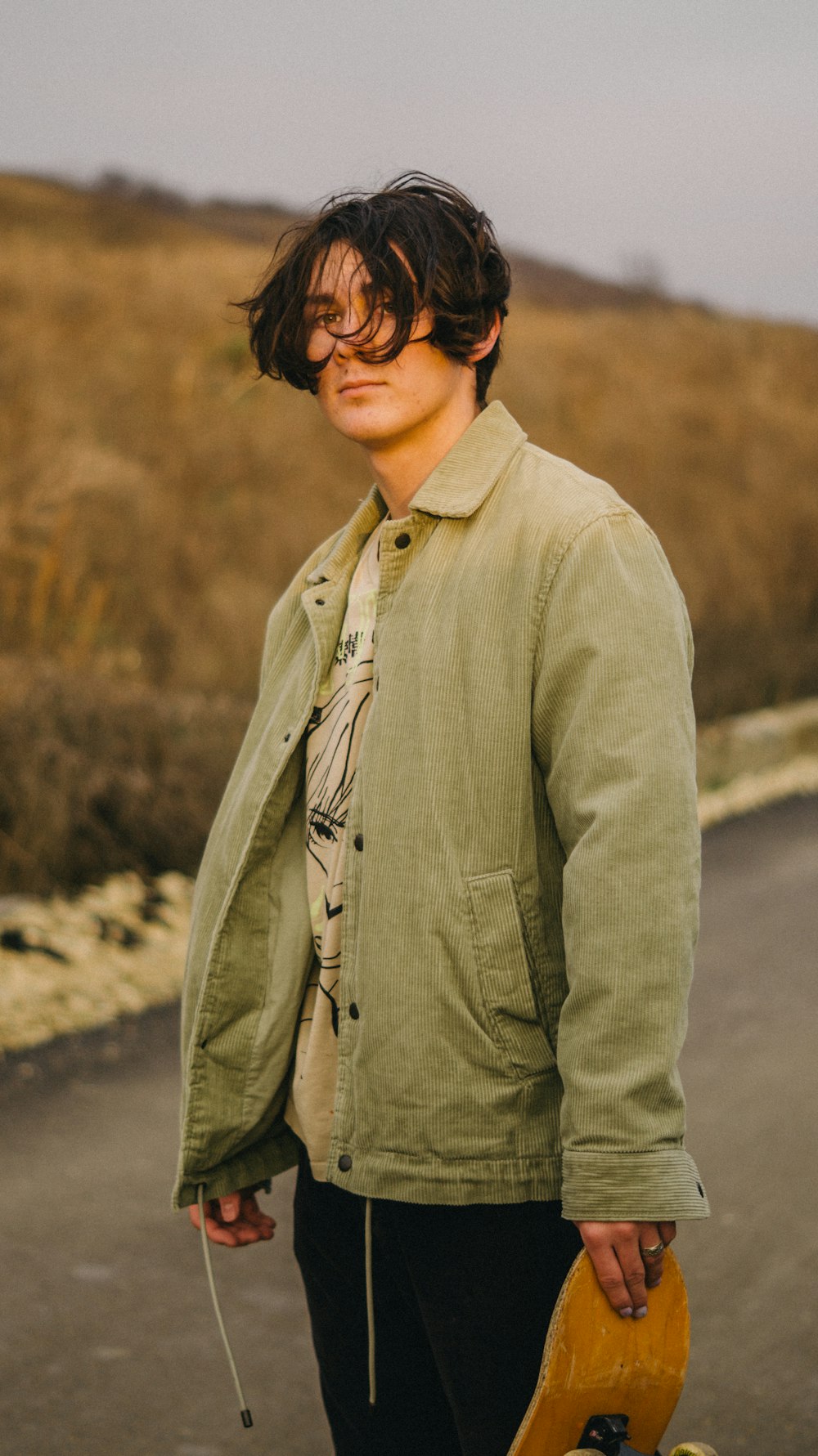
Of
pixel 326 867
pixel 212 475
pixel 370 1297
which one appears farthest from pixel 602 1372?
pixel 212 475

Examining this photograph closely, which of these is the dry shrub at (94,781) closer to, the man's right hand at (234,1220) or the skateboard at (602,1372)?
the man's right hand at (234,1220)

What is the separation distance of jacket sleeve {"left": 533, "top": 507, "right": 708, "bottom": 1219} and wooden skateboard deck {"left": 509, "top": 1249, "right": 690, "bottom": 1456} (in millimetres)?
114

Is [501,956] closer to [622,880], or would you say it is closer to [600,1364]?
[622,880]

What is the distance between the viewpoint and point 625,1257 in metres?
1.60

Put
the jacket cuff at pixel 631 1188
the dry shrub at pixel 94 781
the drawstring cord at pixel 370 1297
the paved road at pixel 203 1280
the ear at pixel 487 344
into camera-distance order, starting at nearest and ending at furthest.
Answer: the jacket cuff at pixel 631 1188 < the drawstring cord at pixel 370 1297 < the ear at pixel 487 344 < the paved road at pixel 203 1280 < the dry shrub at pixel 94 781

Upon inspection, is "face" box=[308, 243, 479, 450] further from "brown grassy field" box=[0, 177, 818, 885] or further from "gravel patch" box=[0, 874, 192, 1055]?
"gravel patch" box=[0, 874, 192, 1055]

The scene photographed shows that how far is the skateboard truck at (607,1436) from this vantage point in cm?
160

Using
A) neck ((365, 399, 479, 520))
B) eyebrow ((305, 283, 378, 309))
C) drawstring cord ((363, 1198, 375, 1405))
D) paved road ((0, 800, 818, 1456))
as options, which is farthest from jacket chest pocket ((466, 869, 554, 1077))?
paved road ((0, 800, 818, 1456))

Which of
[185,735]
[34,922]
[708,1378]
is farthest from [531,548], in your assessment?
[185,735]

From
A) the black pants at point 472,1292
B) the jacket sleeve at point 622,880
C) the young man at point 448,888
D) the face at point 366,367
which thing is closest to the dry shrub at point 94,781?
the young man at point 448,888

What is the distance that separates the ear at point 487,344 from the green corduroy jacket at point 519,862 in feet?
0.29

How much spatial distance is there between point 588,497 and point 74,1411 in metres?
2.33

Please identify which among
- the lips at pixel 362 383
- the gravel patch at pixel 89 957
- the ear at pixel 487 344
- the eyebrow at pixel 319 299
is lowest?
the gravel patch at pixel 89 957

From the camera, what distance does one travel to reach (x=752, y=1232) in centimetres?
374
